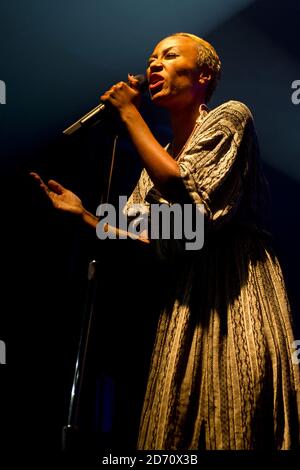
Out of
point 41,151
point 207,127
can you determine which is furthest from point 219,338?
point 41,151

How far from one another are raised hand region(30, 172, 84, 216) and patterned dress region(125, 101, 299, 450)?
0.27 m

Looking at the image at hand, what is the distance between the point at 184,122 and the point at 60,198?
437 millimetres

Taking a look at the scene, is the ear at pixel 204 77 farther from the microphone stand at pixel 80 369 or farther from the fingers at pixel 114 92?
the microphone stand at pixel 80 369

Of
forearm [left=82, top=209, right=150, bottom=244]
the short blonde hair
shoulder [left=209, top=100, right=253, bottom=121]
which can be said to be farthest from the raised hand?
the short blonde hair

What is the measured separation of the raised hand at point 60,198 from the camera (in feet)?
4.19

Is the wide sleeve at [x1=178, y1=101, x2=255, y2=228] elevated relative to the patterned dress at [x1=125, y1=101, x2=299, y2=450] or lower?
elevated

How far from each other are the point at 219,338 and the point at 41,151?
147 centimetres

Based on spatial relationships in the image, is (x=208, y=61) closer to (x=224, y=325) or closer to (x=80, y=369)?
(x=224, y=325)

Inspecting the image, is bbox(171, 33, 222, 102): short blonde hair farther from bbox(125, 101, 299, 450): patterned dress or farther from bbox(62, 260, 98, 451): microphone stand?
bbox(62, 260, 98, 451): microphone stand

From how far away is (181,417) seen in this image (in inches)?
38.6

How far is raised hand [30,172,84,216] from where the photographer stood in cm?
128
